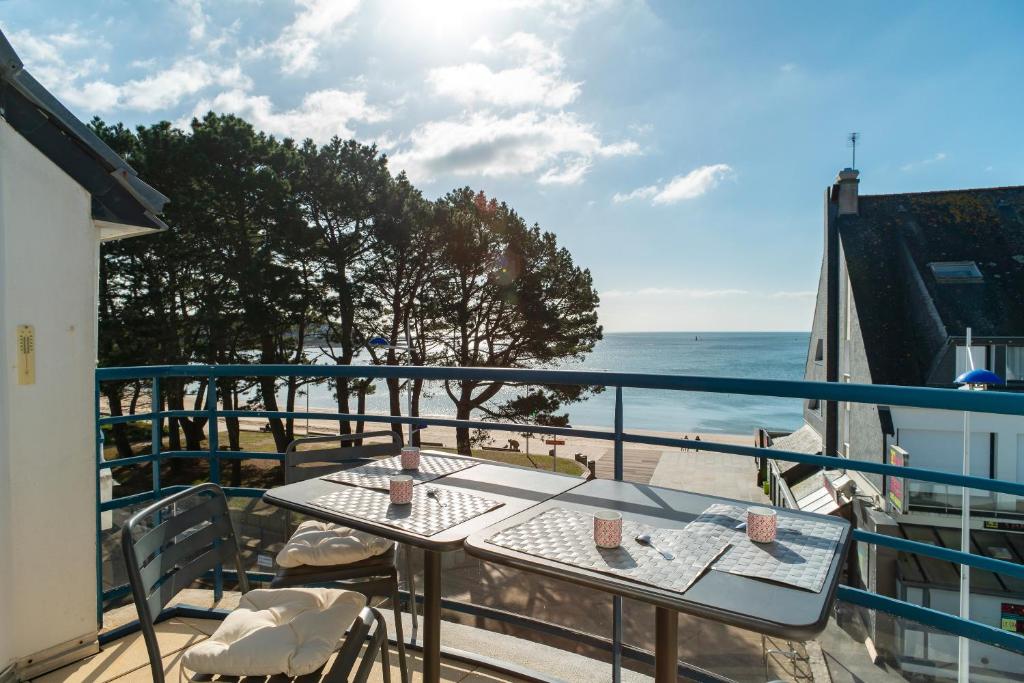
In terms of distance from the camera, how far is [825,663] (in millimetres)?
5078

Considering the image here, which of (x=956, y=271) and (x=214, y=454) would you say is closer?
(x=214, y=454)

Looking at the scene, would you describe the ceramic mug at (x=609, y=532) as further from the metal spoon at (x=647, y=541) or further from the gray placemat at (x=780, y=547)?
the gray placemat at (x=780, y=547)

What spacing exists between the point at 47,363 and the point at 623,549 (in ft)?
7.20

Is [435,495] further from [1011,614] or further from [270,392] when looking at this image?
[270,392]

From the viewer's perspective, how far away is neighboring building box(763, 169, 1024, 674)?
1090 cm

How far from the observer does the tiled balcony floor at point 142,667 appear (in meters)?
2.10

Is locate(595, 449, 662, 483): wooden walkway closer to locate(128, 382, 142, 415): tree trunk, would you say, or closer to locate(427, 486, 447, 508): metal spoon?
locate(128, 382, 142, 415): tree trunk

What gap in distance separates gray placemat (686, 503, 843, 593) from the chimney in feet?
59.6

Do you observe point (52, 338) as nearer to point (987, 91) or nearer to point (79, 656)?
point (79, 656)

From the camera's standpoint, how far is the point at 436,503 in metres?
1.59

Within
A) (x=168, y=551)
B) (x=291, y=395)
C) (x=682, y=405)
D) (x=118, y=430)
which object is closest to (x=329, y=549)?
(x=168, y=551)

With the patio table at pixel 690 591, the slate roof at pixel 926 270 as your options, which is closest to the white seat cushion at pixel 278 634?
the patio table at pixel 690 591

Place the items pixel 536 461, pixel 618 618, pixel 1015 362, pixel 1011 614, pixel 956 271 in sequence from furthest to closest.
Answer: pixel 536 461 < pixel 956 271 < pixel 1015 362 < pixel 1011 614 < pixel 618 618

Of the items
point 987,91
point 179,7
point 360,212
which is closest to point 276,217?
point 360,212
